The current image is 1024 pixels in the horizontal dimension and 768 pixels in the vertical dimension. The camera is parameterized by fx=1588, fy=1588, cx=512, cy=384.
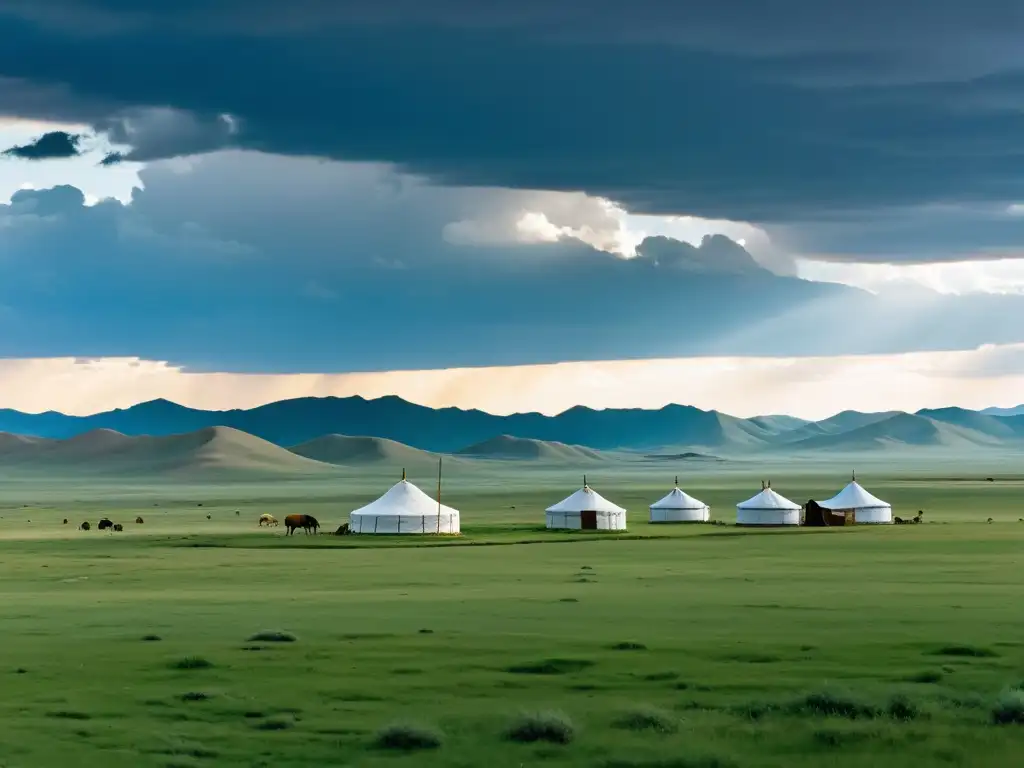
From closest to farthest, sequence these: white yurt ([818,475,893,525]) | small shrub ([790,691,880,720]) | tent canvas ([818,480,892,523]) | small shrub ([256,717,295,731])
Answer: small shrub ([256,717,295,731]), small shrub ([790,691,880,720]), white yurt ([818,475,893,525]), tent canvas ([818,480,892,523])

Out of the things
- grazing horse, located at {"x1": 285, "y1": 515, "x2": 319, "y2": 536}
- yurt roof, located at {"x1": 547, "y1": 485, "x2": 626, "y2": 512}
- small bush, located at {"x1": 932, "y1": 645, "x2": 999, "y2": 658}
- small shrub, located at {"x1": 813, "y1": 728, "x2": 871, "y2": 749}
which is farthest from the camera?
yurt roof, located at {"x1": 547, "y1": 485, "x2": 626, "y2": 512}

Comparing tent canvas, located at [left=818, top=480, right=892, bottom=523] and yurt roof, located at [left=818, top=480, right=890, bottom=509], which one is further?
yurt roof, located at [left=818, top=480, right=890, bottom=509]

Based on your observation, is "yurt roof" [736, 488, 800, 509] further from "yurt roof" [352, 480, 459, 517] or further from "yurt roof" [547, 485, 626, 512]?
"yurt roof" [352, 480, 459, 517]

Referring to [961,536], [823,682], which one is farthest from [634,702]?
[961,536]

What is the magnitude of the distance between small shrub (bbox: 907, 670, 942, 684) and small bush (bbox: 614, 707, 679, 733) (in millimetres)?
5591

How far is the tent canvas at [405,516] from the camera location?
81000mm

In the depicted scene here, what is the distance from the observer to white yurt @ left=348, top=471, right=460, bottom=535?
8100cm

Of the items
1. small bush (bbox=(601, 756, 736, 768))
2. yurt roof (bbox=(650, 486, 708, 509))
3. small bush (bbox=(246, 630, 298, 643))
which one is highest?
yurt roof (bbox=(650, 486, 708, 509))

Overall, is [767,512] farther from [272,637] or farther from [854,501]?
[272,637]

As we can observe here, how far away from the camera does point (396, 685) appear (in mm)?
26000

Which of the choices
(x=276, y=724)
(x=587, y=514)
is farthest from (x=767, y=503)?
(x=276, y=724)

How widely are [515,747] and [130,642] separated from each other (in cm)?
1369

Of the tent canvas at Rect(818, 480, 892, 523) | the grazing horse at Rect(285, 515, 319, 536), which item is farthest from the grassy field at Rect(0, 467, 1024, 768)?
the tent canvas at Rect(818, 480, 892, 523)

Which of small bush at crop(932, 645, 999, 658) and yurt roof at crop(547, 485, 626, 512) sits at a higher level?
yurt roof at crop(547, 485, 626, 512)
